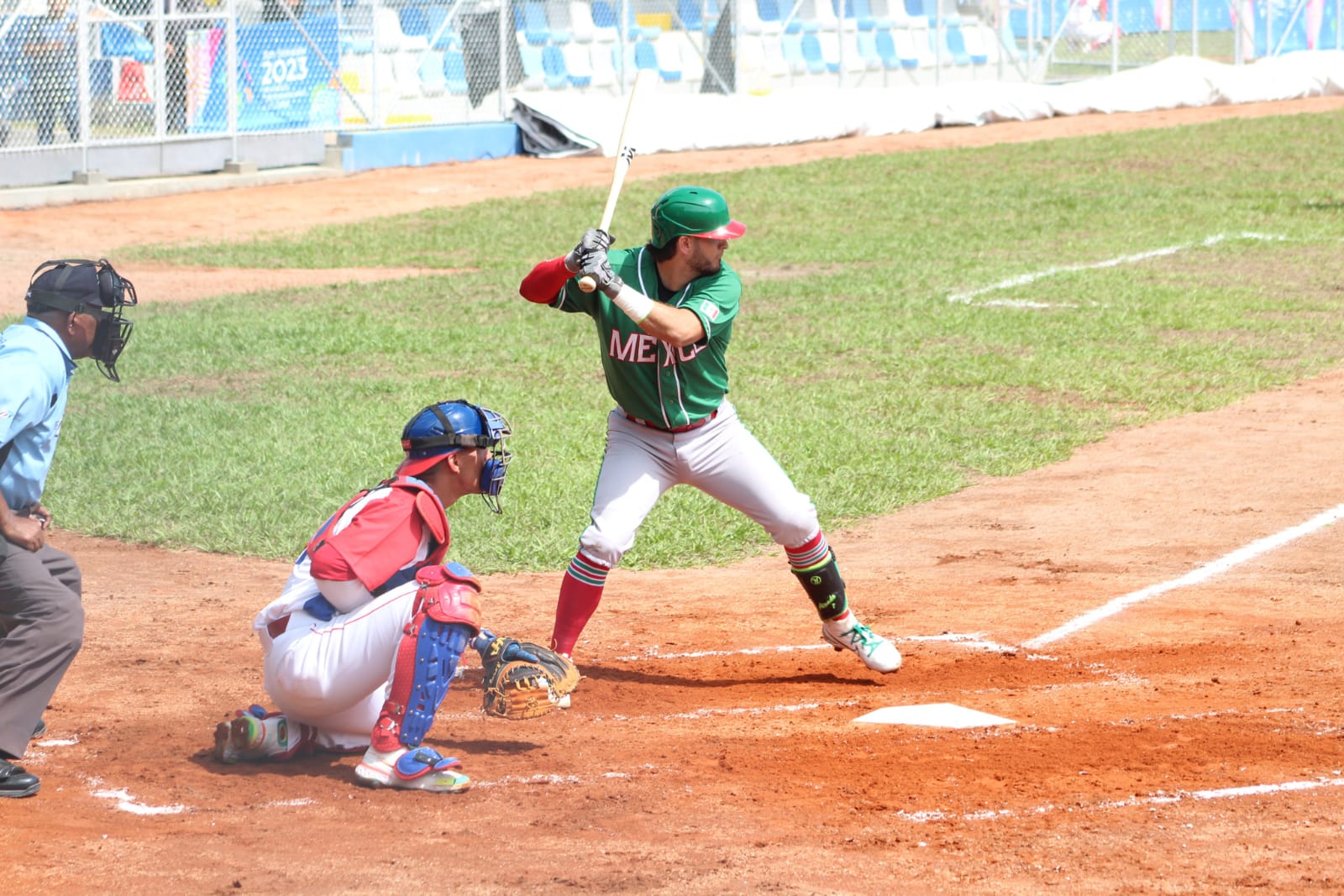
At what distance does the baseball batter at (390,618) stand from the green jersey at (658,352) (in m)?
0.80

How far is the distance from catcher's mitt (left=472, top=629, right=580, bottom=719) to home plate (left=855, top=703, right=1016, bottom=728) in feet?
3.78

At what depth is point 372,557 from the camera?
4.86 meters

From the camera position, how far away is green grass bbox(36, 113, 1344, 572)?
29.9ft

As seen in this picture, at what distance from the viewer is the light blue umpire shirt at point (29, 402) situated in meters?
4.68

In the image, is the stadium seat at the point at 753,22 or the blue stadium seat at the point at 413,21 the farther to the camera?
the stadium seat at the point at 753,22

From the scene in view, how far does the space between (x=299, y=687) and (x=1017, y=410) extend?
23.1 feet

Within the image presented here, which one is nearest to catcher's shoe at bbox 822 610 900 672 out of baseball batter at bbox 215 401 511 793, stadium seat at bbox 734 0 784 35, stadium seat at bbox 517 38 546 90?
baseball batter at bbox 215 401 511 793

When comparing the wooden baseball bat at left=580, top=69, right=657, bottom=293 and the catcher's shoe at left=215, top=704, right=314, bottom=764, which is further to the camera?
the wooden baseball bat at left=580, top=69, right=657, bottom=293

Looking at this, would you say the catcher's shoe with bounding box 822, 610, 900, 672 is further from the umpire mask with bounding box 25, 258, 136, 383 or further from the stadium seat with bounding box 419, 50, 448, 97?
the stadium seat with bounding box 419, 50, 448, 97

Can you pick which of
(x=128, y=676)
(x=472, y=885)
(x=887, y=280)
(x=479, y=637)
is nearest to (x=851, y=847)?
(x=472, y=885)

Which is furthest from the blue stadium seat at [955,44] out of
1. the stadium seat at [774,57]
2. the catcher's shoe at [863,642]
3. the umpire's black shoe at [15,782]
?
the umpire's black shoe at [15,782]

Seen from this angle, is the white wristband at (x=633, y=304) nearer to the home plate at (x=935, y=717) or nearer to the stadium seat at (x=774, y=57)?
the home plate at (x=935, y=717)

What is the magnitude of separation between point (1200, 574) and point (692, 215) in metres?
3.34

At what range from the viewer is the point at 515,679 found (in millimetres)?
5242
